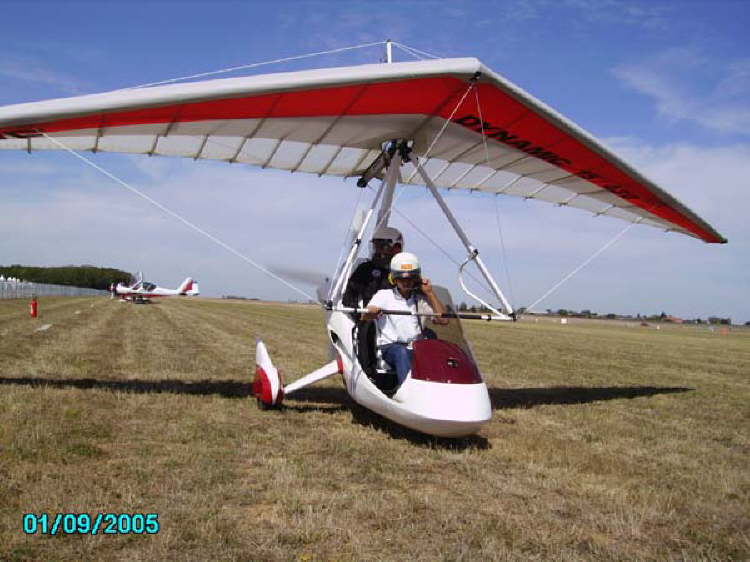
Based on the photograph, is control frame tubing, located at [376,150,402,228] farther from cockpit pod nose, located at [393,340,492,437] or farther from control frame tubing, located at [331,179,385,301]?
cockpit pod nose, located at [393,340,492,437]

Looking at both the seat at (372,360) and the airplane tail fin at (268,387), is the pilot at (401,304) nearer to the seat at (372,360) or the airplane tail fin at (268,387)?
the seat at (372,360)

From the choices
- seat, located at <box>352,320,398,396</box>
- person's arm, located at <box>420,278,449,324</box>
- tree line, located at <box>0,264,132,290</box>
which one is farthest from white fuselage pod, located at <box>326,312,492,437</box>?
tree line, located at <box>0,264,132,290</box>

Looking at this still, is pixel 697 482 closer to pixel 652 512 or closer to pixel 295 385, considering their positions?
pixel 652 512

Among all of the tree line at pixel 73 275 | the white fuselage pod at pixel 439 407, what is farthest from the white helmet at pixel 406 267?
the tree line at pixel 73 275

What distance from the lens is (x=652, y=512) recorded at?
12.6 ft

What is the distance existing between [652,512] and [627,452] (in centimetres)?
187

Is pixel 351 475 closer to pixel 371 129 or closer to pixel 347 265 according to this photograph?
pixel 347 265

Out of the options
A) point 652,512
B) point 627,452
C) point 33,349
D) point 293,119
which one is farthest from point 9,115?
point 33,349

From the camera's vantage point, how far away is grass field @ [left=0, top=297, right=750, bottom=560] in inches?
125

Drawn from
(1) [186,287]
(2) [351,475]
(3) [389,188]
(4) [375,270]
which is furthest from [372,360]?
(1) [186,287]
